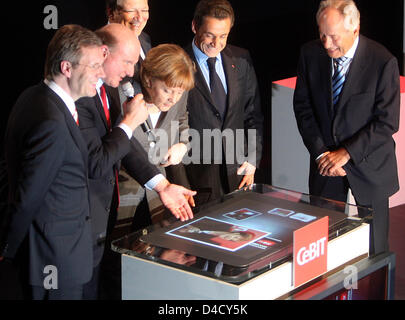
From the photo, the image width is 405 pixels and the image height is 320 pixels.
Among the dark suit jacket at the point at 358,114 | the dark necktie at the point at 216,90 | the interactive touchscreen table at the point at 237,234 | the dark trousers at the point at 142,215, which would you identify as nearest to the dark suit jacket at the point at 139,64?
the dark necktie at the point at 216,90

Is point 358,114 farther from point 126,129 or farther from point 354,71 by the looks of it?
point 126,129

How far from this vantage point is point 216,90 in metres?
3.71

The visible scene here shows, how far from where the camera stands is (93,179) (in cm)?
289

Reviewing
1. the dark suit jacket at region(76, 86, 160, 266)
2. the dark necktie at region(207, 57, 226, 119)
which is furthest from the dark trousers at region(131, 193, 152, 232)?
the dark necktie at region(207, 57, 226, 119)

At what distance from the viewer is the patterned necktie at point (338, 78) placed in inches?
142

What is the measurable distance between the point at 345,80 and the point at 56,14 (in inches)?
72.9

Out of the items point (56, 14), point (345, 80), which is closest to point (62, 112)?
point (345, 80)

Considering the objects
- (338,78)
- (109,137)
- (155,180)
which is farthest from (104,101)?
(338,78)

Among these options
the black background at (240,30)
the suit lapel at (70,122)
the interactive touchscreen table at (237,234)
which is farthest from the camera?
the black background at (240,30)

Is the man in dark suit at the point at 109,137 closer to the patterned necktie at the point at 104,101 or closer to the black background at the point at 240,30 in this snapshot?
the patterned necktie at the point at 104,101

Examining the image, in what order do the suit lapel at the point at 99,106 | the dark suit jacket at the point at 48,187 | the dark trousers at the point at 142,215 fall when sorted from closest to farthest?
the dark suit jacket at the point at 48,187 → the suit lapel at the point at 99,106 → the dark trousers at the point at 142,215

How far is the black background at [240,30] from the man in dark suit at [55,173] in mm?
2015
